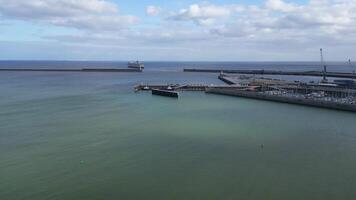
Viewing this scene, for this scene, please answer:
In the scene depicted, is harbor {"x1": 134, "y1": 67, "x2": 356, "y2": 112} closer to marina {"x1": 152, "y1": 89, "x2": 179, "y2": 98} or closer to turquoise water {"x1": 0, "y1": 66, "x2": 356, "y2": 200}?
turquoise water {"x1": 0, "y1": 66, "x2": 356, "y2": 200}

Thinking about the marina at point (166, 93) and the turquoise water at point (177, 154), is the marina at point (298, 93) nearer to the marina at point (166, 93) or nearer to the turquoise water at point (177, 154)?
the marina at point (166, 93)

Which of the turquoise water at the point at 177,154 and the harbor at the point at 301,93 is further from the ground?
the harbor at the point at 301,93

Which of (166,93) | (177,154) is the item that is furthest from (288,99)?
(177,154)

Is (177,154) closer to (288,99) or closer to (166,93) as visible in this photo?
(288,99)

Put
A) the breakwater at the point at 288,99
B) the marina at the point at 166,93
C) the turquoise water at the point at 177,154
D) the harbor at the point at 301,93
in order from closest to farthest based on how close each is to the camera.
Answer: the turquoise water at the point at 177,154, the breakwater at the point at 288,99, the harbor at the point at 301,93, the marina at the point at 166,93

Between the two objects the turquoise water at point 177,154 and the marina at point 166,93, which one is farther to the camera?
the marina at point 166,93

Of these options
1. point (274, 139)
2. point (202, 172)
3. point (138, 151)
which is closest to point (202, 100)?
point (274, 139)

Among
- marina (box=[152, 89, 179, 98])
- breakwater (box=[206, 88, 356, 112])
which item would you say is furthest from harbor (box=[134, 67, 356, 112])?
marina (box=[152, 89, 179, 98])

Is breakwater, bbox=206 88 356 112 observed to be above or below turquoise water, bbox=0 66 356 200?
above

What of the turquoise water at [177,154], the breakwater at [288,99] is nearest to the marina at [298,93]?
the breakwater at [288,99]
